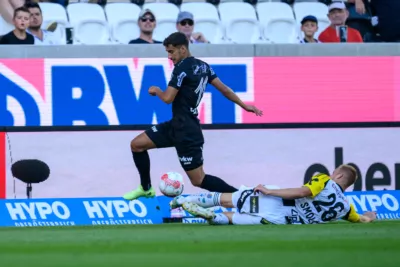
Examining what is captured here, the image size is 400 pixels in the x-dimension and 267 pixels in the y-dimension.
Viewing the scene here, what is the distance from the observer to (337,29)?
50.6 ft

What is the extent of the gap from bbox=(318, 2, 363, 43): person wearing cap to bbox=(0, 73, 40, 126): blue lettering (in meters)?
4.26

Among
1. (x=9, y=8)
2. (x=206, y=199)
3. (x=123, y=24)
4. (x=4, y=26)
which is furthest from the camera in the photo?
(x=123, y=24)

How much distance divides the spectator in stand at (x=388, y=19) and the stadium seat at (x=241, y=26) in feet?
5.86

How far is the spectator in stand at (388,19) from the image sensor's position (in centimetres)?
1532

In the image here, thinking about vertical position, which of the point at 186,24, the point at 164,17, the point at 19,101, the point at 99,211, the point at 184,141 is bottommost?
the point at 99,211

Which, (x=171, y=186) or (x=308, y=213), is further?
(x=171, y=186)

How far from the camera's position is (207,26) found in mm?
16125

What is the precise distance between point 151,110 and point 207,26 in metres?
2.31

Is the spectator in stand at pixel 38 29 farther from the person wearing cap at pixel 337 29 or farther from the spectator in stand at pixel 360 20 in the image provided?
the spectator in stand at pixel 360 20

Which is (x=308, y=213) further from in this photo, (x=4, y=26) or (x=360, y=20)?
(x=4, y=26)

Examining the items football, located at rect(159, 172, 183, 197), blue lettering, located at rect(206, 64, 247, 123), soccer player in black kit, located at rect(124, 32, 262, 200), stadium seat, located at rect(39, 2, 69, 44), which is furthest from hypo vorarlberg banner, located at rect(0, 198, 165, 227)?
stadium seat, located at rect(39, 2, 69, 44)

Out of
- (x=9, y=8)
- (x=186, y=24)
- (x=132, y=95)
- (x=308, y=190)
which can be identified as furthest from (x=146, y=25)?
(x=308, y=190)

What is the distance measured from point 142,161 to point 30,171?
7.23 ft

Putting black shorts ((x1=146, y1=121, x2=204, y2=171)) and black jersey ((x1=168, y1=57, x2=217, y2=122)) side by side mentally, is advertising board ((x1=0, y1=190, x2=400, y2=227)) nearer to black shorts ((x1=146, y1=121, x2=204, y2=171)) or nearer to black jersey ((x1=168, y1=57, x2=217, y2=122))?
black shorts ((x1=146, y1=121, x2=204, y2=171))
